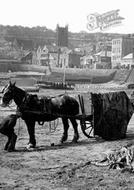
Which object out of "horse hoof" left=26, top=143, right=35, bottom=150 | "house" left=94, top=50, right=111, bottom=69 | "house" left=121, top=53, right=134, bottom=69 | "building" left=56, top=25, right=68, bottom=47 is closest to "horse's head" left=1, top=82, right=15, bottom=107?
"horse hoof" left=26, top=143, right=35, bottom=150

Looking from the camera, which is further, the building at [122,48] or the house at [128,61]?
the building at [122,48]

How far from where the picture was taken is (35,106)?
13156 mm

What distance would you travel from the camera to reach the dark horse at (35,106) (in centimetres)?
1286

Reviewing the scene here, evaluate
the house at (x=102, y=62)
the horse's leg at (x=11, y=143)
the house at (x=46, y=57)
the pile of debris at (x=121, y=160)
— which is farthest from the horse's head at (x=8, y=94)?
the house at (x=46, y=57)

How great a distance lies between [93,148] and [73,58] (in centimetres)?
11196

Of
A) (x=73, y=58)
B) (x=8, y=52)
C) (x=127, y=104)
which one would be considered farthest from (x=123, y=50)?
(x=127, y=104)

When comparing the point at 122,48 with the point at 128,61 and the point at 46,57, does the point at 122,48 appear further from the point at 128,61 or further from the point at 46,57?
the point at 46,57

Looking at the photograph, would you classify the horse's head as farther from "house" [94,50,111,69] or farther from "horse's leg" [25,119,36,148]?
"house" [94,50,111,69]

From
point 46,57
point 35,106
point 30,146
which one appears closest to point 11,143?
point 30,146

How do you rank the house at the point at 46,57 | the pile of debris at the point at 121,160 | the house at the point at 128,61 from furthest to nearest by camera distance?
the house at the point at 46,57 → the house at the point at 128,61 → the pile of debris at the point at 121,160

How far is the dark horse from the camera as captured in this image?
12.9m

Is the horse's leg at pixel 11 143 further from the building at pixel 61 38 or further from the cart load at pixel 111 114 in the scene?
the building at pixel 61 38

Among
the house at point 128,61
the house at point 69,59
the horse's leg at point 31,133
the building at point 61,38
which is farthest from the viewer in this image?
the building at point 61,38

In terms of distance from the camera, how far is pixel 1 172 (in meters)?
9.65
